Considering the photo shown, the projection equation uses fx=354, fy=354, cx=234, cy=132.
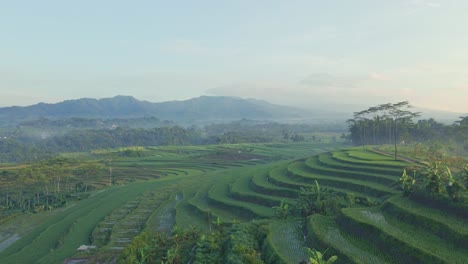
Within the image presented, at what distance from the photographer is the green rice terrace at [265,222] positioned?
18156 millimetres

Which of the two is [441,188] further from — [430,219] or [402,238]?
[402,238]

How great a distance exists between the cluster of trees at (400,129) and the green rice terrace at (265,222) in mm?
9129

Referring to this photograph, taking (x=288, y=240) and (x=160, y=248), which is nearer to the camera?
(x=288, y=240)

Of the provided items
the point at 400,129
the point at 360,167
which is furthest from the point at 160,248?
the point at 400,129

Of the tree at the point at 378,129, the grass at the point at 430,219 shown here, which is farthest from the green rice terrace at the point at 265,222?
the tree at the point at 378,129

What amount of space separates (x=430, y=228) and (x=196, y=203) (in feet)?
82.9

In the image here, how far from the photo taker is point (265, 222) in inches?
1007

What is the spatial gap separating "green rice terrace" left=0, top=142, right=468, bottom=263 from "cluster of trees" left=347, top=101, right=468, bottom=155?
9.13m

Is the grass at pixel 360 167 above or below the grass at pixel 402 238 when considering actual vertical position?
above

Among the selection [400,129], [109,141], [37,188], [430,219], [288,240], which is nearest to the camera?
→ [430,219]

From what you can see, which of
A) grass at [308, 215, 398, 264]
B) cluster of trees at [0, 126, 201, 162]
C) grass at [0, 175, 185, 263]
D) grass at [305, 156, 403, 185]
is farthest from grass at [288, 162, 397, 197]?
cluster of trees at [0, 126, 201, 162]

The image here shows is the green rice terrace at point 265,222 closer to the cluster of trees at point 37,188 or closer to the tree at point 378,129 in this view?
the cluster of trees at point 37,188

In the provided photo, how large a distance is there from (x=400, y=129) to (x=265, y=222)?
198 ft

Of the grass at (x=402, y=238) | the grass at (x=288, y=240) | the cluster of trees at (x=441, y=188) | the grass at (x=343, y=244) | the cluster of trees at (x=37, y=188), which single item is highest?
the cluster of trees at (x=441, y=188)
